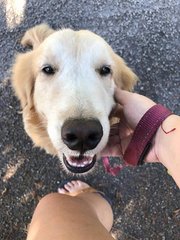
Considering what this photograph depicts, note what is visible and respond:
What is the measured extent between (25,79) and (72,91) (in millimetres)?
587

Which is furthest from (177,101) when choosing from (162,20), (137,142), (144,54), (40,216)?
(40,216)

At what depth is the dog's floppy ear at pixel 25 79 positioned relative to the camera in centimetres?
278

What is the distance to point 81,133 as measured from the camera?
2.15 meters

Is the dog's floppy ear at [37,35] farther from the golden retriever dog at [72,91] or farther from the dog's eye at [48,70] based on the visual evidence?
the dog's eye at [48,70]

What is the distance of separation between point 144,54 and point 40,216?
204 cm

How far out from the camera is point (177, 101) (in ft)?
12.9

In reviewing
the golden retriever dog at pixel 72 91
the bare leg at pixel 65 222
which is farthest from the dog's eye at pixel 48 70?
the bare leg at pixel 65 222

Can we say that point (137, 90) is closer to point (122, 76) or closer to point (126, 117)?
point (122, 76)

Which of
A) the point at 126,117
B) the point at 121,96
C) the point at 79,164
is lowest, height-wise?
the point at 79,164

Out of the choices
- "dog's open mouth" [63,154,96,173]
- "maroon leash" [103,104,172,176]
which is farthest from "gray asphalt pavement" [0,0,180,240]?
"maroon leash" [103,104,172,176]

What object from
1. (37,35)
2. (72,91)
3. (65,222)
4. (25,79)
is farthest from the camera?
(37,35)

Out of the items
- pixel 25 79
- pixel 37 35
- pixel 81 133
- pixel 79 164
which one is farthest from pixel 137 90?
pixel 81 133

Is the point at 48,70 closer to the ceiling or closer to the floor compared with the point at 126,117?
closer to the ceiling

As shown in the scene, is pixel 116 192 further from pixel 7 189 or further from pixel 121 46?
pixel 121 46
